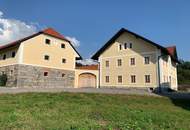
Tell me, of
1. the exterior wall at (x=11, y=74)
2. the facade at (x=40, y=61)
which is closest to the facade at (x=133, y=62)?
the facade at (x=40, y=61)

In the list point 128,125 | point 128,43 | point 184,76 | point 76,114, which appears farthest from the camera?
point 184,76

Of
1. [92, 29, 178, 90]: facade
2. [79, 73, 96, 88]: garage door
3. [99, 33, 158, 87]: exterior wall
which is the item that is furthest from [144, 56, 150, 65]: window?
[79, 73, 96, 88]: garage door

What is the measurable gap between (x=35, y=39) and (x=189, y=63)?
1742 inches

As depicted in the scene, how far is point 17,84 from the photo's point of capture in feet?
89.9

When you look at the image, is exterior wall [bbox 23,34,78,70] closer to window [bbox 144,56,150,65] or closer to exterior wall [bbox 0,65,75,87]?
exterior wall [bbox 0,65,75,87]

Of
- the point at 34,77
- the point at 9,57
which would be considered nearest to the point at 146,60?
the point at 34,77

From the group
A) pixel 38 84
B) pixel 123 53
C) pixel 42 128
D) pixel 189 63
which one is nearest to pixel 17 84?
pixel 38 84

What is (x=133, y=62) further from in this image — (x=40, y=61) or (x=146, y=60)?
(x=40, y=61)

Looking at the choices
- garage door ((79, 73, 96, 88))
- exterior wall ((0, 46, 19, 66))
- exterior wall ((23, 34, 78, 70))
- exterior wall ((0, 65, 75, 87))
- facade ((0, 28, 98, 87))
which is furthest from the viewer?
garage door ((79, 73, 96, 88))

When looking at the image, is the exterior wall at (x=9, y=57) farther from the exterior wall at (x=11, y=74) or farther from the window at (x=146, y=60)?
the window at (x=146, y=60)

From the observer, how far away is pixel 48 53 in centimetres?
3117

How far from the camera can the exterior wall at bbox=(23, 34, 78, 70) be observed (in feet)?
95.2

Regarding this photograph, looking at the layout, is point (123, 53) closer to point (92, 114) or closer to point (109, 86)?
point (109, 86)

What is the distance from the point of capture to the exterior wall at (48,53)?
2902 cm
